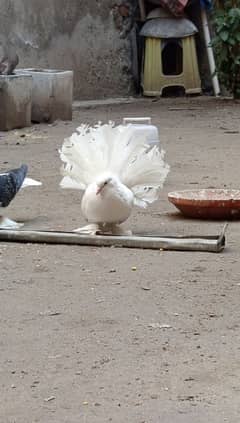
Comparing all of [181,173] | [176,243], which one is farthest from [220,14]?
[176,243]

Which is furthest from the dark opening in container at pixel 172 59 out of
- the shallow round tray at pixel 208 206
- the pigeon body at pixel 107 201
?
the pigeon body at pixel 107 201

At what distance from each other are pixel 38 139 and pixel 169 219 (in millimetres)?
3463

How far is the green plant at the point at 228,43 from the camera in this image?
1077cm

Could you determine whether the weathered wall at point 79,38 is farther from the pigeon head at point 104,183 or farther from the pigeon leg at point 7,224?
the pigeon head at point 104,183

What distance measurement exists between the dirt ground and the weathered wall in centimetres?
586

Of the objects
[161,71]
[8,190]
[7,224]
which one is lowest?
[161,71]

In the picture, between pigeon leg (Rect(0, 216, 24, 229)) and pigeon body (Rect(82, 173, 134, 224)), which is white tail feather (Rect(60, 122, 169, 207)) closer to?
pigeon body (Rect(82, 173, 134, 224))

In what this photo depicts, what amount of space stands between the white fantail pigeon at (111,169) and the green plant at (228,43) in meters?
6.32

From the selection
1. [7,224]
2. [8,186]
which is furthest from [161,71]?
[7,224]

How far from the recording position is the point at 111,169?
4551 millimetres

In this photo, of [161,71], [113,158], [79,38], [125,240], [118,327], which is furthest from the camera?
[161,71]

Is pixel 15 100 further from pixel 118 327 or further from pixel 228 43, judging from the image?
pixel 118 327

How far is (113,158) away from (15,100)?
4.52 m

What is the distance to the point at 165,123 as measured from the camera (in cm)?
936
